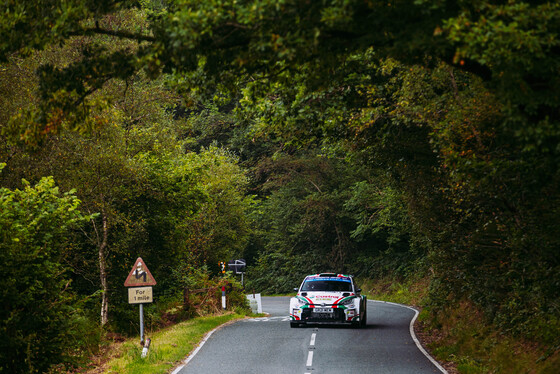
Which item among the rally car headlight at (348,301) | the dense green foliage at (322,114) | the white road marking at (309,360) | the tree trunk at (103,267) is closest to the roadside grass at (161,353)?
the dense green foliage at (322,114)

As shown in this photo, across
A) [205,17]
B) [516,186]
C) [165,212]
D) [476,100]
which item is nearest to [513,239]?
[516,186]

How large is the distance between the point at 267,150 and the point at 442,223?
39.2 meters

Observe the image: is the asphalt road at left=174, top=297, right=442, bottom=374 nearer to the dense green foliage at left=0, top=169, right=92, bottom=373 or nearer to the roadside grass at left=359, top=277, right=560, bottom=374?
the roadside grass at left=359, top=277, right=560, bottom=374

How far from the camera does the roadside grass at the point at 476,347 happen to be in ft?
37.4

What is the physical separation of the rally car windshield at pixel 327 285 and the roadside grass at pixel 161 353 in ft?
11.2

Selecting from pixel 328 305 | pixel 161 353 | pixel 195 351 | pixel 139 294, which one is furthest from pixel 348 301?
pixel 161 353

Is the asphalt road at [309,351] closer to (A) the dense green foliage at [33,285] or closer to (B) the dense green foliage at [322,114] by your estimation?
(B) the dense green foliage at [322,114]

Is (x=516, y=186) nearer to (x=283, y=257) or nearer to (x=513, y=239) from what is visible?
(x=513, y=239)

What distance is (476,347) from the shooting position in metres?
14.7

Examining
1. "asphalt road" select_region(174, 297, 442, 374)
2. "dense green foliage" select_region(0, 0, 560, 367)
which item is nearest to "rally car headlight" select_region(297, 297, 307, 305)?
"asphalt road" select_region(174, 297, 442, 374)

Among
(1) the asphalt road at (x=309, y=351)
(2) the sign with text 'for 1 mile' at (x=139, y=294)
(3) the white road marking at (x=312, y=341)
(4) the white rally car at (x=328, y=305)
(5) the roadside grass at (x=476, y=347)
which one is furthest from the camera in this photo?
(4) the white rally car at (x=328, y=305)

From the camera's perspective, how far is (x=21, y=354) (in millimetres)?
10922

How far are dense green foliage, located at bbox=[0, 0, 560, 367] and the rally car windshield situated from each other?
2.74 meters

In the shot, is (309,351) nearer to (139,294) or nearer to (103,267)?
(139,294)
